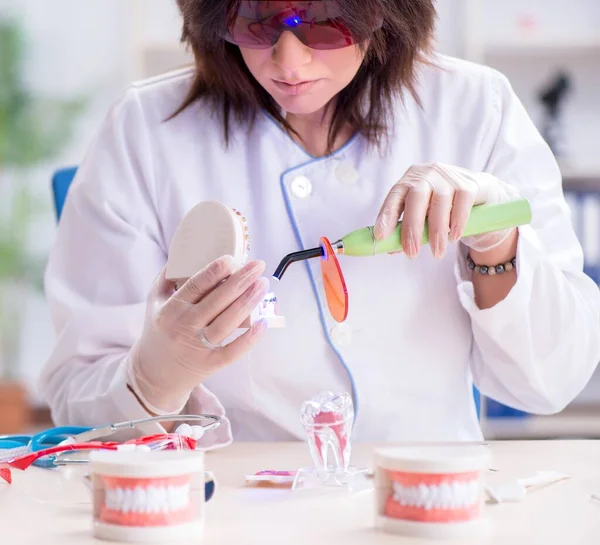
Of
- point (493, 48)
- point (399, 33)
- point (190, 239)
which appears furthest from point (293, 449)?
point (493, 48)

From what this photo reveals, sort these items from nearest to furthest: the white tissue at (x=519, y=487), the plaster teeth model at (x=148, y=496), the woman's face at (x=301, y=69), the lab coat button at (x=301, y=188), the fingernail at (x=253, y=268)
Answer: the plaster teeth model at (x=148, y=496) → the white tissue at (x=519, y=487) → the fingernail at (x=253, y=268) → the woman's face at (x=301, y=69) → the lab coat button at (x=301, y=188)

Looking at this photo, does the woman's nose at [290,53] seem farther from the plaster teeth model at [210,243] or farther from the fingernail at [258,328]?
the fingernail at [258,328]

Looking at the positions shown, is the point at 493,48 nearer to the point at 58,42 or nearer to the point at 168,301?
the point at 58,42

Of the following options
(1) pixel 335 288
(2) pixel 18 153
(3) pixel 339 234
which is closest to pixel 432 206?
(1) pixel 335 288

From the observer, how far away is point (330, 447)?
88cm

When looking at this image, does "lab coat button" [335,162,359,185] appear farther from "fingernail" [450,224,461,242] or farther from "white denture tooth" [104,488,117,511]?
"white denture tooth" [104,488,117,511]

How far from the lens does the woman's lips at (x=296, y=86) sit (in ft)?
3.50

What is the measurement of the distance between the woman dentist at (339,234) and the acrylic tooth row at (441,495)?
→ 0.48 m

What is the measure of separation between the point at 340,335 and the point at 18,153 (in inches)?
92.0

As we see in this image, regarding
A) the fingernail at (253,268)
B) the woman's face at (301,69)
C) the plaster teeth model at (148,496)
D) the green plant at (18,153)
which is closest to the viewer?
the plaster teeth model at (148,496)

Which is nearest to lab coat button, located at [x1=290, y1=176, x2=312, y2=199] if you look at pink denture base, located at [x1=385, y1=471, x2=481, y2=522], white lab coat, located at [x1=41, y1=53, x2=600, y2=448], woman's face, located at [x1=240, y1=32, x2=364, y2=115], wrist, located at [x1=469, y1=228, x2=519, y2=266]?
white lab coat, located at [x1=41, y1=53, x2=600, y2=448]

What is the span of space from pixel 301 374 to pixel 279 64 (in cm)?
40

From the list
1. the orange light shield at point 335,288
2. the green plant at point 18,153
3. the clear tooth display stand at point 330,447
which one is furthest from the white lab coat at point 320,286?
the green plant at point 18,153

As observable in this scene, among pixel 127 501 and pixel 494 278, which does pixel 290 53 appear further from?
pixel 127 501
